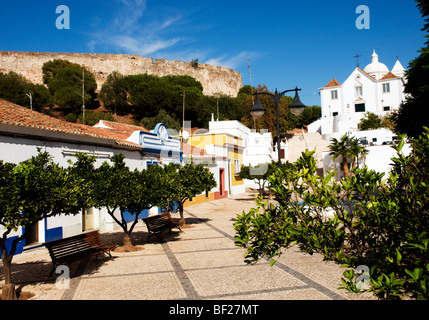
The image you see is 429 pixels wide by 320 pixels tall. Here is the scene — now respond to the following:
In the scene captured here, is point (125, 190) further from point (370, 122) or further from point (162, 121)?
point (370, 122)

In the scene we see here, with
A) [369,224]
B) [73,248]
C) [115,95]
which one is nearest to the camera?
[369,224]

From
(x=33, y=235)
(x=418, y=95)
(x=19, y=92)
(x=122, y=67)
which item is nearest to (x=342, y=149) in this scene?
(x=418, y=95)

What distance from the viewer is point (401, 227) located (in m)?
2.61

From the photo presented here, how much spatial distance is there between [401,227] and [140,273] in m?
6.21

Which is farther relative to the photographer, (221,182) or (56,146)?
(221,182)

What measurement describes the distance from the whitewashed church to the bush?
149 feet

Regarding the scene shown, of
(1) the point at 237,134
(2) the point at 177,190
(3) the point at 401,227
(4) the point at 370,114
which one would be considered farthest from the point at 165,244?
(4) the point at 370,114

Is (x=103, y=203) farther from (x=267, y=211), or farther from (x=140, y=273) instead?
(x=267, y=211)

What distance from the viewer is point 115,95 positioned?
47531 millimetres

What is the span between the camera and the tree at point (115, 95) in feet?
155

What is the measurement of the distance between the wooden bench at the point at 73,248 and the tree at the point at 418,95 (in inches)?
532

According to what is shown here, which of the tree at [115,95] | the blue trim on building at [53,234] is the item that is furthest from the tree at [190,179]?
the tree at [115,95]

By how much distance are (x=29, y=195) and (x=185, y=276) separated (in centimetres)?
365

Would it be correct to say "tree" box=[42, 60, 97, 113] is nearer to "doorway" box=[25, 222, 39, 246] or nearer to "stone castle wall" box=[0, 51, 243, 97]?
"stone castle wall" box=[0, 51, 243, 97]
